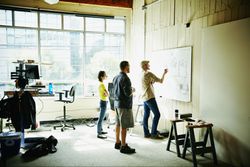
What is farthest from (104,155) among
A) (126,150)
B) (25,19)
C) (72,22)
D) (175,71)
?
(25,19)

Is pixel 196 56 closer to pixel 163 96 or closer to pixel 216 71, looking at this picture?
pixel 216 71

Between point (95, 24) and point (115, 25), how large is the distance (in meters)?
0.59

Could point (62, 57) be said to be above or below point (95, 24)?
below

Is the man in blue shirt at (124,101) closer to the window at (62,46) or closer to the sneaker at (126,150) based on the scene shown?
the sneaker at (126,150)

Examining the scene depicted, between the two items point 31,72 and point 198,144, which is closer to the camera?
point 198,144

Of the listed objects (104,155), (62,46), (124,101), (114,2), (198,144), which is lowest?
(104,155)

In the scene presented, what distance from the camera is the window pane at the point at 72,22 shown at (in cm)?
619

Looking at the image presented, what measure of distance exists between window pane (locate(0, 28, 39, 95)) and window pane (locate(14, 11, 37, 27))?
170 mm

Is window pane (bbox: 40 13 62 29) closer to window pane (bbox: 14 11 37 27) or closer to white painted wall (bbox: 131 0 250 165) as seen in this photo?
window pane (bbox: 14 11 37 27)

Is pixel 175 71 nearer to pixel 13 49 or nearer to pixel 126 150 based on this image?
pixel 126 150

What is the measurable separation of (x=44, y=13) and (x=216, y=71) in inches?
178

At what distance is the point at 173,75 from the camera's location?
4.65 metres

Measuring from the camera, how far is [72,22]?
625 centimetres

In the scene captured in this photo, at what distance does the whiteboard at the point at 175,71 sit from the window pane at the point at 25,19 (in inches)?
126
